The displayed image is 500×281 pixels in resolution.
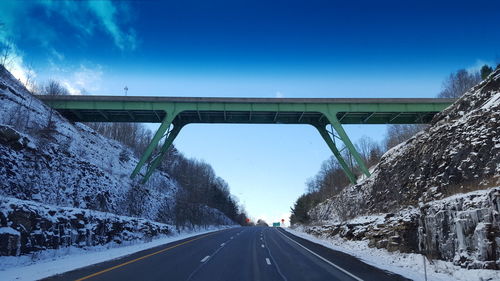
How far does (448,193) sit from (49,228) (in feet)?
54.8

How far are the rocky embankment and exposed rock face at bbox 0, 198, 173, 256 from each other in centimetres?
1321

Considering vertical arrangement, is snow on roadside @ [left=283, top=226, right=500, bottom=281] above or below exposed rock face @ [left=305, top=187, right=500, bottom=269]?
below

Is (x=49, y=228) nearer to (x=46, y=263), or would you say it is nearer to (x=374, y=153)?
(x=46, y=263)

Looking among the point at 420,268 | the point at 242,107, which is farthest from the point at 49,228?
the point at 242,107

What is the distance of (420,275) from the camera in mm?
8641

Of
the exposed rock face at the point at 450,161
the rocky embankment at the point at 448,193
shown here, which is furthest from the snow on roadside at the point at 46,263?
the exposed rock face at the point at 450,161

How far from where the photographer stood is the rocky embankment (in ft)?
27.8

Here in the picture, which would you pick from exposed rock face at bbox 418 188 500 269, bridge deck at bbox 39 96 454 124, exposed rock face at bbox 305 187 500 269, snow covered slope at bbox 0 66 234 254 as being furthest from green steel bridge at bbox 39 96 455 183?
exposed rock face at bbox 418 188 500 269

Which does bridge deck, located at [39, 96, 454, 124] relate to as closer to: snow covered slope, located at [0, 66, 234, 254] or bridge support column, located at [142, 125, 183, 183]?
bridge support column, located at [142, 125, 183, 183]

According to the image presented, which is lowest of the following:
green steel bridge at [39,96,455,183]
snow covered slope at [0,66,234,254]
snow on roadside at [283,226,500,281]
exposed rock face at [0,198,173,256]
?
snow on roadside at [283,226,500,281]

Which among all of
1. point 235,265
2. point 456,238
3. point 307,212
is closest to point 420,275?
point 456,238

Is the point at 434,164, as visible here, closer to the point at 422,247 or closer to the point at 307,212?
the point at 422,247

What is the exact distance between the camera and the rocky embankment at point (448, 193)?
8.48m

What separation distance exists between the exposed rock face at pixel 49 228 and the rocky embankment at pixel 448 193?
13215 millimetres
